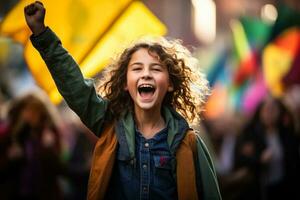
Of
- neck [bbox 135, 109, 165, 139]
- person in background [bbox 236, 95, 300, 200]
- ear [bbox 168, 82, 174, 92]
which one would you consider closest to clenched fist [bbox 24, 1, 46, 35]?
neck [bbox 135, 109, 165, 139]

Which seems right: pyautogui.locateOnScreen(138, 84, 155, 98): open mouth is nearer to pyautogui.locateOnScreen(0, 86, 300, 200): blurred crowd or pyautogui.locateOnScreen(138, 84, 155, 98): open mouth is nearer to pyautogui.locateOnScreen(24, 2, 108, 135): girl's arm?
pyautogui.locateOnScreen(24, 2, 108, 135): girl's arm

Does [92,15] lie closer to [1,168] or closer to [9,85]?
[1,168]

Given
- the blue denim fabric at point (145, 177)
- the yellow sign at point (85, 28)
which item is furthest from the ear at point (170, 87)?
the yellow sign at point (85, 28)

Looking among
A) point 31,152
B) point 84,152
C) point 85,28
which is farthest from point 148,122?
point 84,152

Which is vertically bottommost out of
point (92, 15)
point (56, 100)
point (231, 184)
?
point (231, 184)

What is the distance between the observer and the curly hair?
16.5ft

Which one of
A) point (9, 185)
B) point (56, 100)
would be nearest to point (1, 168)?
point (9, 185)

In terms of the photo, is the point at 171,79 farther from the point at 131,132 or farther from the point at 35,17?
the point at 35,17

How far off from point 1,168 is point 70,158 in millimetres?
2292

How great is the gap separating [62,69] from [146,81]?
0.51 meters

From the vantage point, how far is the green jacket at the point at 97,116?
4.58 m

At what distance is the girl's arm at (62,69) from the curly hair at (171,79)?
24cm

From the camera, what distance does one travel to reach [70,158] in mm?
9797

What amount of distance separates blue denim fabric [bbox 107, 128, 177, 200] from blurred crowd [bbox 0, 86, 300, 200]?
2965 millimetres
